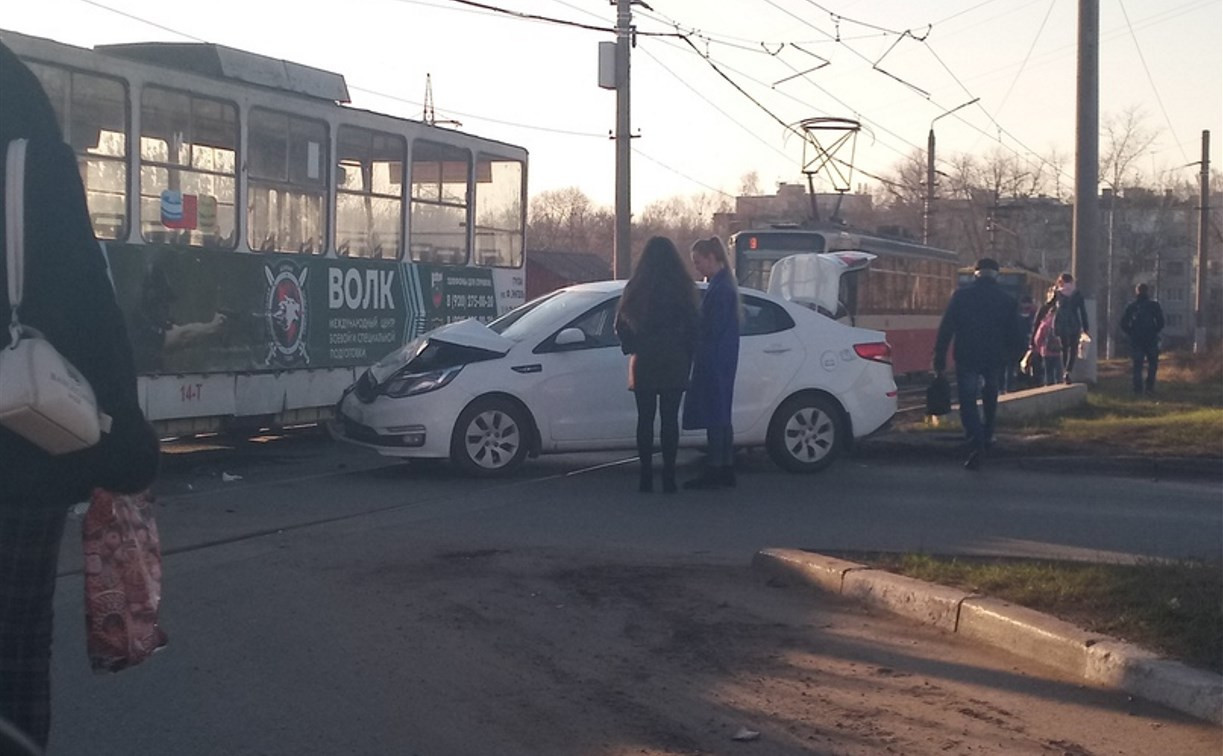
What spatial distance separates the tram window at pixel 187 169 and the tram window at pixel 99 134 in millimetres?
228

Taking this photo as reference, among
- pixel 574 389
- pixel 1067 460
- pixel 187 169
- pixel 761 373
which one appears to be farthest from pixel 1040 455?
pixel 187 169

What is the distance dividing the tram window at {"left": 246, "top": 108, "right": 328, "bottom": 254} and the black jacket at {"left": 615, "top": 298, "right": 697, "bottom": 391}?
14.6ft

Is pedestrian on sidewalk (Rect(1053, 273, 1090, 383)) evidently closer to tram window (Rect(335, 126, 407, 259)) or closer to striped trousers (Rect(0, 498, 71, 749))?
tram window (Rect(335, 126, 407, 259))

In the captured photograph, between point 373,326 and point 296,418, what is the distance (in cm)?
153

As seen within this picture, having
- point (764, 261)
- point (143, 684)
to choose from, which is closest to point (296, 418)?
point (143, 684)

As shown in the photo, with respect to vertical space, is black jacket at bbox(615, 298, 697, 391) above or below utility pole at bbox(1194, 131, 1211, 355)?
below

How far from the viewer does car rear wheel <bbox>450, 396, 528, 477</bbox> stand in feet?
38.2

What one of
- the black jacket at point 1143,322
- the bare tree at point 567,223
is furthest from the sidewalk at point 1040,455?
the bare tree at point 567,223

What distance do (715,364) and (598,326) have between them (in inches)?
55.0

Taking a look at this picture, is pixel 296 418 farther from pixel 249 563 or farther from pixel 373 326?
pixel 249 563

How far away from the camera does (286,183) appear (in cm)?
1380

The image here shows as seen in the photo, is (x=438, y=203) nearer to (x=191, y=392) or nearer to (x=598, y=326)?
(x=191, y=392)

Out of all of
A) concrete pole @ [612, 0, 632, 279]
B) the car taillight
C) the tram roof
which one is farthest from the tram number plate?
concrete pole @ [612, 0, 632, 279]

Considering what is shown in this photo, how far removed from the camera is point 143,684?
563cm
